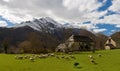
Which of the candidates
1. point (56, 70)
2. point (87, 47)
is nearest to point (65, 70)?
point (56, 70)

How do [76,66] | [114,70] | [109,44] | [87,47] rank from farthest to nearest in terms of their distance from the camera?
[109,44]
[87,47]
[76,66]
[114,70]

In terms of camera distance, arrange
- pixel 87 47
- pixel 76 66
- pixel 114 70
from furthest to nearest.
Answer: pixel 87 47 < pixel 76 66 < pixel 114 70

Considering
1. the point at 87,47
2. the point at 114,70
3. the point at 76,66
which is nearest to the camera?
the point at 114,70

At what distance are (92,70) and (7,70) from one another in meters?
14.3

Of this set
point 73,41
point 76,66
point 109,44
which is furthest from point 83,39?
point 76,66

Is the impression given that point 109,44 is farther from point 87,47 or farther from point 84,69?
point 84,69

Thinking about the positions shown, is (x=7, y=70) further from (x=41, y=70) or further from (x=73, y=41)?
(x=73, y=41)

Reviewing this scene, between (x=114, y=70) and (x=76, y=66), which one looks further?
(x=76, y=66)

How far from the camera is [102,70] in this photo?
38594mm

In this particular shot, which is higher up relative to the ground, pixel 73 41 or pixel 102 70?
pixel 73 41

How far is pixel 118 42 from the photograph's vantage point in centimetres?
15625

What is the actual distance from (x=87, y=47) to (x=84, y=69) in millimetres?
86840

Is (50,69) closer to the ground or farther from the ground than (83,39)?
closer to the ground

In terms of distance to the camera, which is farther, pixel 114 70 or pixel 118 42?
pixel 118 42
